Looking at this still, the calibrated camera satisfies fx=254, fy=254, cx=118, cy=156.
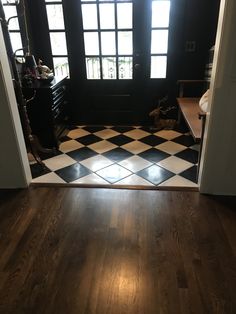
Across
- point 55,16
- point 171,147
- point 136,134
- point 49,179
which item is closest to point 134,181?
point 49,179

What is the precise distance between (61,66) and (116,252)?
3.00 meters

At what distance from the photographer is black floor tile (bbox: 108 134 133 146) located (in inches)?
130

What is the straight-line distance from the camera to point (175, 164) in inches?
107

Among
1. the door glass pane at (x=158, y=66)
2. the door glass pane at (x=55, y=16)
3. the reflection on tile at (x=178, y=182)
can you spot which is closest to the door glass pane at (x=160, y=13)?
the door glass pane at (x=158, y=66)

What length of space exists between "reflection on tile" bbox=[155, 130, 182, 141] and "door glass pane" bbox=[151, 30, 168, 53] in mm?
1127

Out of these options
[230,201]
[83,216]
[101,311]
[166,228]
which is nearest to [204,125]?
[230,201]

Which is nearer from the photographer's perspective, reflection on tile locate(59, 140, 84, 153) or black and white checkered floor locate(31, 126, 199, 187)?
black and white checkered floor locate(31, 126, 199, 187)

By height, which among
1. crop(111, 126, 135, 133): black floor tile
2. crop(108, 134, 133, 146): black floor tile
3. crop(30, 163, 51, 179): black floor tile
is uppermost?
crop(30, 163, 51, 179): black floor tile

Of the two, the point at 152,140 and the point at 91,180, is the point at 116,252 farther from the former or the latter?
the point at 152,140

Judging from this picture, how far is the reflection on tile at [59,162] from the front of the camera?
8.96 feet

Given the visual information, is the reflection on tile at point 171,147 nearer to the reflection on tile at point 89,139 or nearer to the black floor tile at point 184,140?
the black floor tile at point 184,140

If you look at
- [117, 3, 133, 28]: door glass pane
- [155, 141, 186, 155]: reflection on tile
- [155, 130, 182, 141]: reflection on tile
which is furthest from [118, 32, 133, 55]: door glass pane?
[155, 141, 186, 155]: reflection on tile

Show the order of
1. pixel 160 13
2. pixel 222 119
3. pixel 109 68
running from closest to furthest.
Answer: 1. pixel 222 119
2. pixel 160 13
3. pixel 109 68

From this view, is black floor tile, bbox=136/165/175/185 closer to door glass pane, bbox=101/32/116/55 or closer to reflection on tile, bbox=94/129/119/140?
reflection on tile, bbox=94/129/119/140
